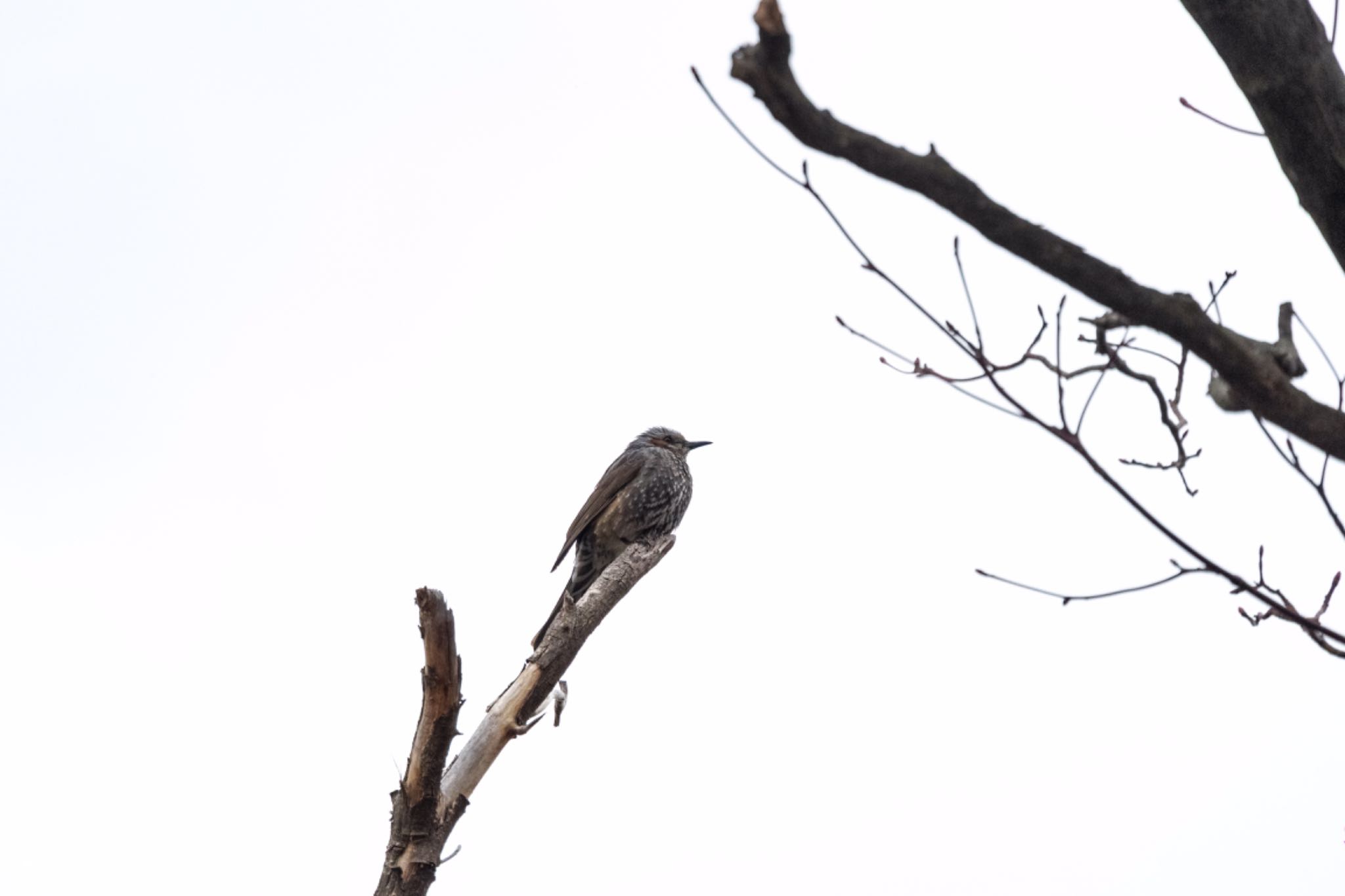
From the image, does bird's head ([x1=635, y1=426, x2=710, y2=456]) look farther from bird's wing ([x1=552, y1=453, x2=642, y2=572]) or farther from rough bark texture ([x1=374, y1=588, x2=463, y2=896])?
rough bark texture ([x1=374, y1=588, x2=463, y2=896])

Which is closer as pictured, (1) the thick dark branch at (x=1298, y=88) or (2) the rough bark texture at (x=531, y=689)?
(1) the thick dark branch at (x=1298, y=88)

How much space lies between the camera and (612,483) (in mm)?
8258

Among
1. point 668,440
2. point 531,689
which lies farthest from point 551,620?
point 668,440

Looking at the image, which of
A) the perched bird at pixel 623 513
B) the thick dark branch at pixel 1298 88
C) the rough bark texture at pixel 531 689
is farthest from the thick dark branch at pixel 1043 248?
the perched bird at pixel 623 513

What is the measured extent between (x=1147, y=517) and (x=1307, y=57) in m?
0.98

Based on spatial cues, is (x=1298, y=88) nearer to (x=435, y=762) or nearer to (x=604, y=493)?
(x=435, y=762)

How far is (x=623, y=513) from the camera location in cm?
813

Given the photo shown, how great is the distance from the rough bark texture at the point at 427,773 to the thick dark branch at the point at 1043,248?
272 centimetres

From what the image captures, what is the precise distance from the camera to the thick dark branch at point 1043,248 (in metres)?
2.02

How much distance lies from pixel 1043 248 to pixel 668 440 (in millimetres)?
6971

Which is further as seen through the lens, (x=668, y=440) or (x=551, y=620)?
(x=668, y=440)

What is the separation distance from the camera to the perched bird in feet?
26.6

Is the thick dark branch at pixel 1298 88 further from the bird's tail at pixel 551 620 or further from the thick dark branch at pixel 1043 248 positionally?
the bird's tail at pixel 551 620

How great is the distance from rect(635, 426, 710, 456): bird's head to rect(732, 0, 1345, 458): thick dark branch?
22.1 feet
